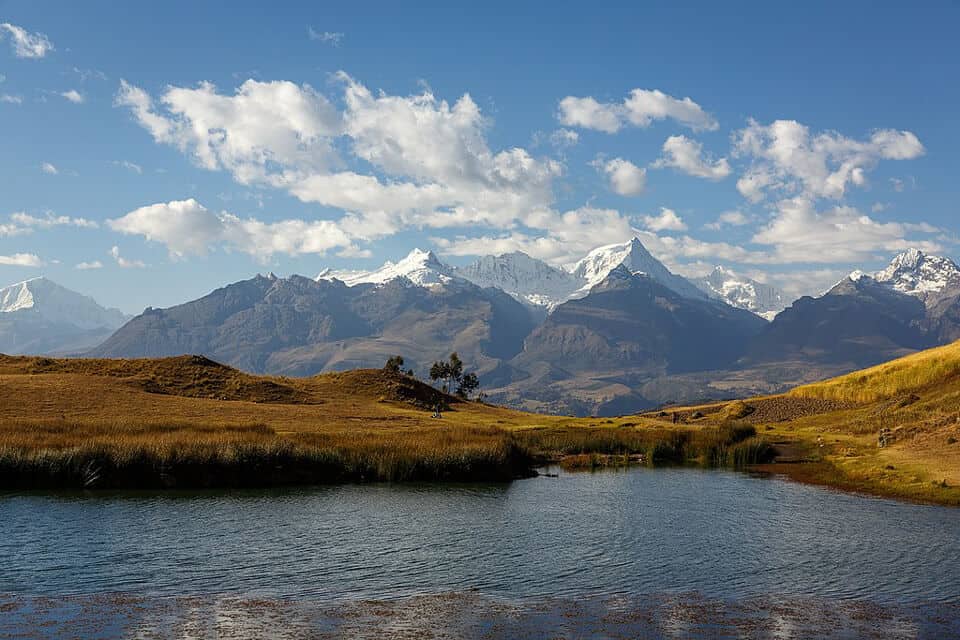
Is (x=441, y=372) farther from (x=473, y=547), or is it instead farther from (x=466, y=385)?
(x=473, y=547)

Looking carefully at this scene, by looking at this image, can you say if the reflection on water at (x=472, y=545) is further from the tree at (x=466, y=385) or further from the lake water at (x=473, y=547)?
the tree at (x=466, y=385)

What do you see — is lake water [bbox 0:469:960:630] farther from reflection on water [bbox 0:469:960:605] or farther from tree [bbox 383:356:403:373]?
tree [bbox 383:356:403:373]

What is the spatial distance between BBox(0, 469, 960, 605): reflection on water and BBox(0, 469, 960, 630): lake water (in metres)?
0.12

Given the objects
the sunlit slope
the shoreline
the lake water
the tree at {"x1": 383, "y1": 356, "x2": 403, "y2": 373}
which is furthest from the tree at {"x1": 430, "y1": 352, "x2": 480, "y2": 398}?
the shoreline

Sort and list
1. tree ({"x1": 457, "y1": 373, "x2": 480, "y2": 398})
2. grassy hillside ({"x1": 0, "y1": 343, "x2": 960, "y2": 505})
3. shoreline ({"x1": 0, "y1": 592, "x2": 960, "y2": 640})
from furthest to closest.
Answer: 1. tree ({"x1": 457, "y1": 373, "x2": 480, "y2": 398})
2. grassy hillside ({"x1": 0, "y1": 343, "x2": 960, "y2": 505})
3. shoreline ({"x1": 0, "y1": 592, "x2": 960, "y2": 640})

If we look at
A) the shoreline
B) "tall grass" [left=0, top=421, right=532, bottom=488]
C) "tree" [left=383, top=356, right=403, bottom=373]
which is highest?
A: "tree" [left=383, top=356, right=403, bottom=373]

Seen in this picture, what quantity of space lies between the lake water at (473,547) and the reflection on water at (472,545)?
0.41 ft

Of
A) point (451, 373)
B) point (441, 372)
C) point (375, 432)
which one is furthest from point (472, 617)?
point (441, 372)

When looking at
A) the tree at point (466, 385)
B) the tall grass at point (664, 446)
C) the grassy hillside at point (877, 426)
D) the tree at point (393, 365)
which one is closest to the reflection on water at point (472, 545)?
the grassy hillside at point (877, 426)

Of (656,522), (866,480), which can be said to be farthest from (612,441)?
(656,522)

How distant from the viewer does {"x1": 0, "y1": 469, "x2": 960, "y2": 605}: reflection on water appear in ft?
99.1

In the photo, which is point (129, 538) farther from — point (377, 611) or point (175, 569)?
point (377, 611)

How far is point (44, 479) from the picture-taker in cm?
4881

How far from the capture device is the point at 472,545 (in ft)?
123
